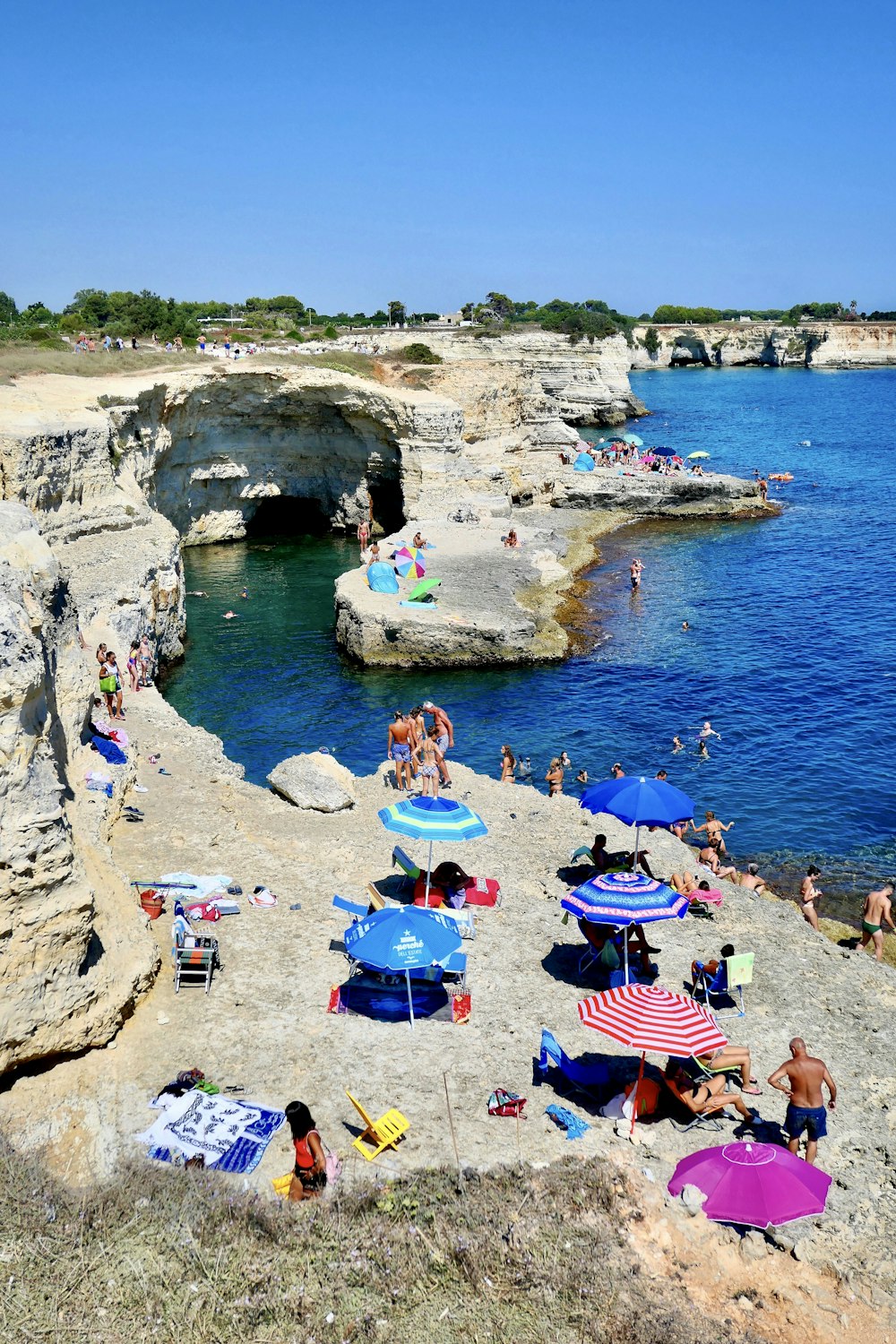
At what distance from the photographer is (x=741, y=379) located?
154875mm

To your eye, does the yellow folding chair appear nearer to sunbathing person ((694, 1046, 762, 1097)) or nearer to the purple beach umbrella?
the purple beach umbrella

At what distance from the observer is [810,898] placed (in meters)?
18.4

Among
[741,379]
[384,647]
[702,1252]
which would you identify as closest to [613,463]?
[384,647]

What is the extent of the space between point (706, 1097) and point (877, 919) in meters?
7.86

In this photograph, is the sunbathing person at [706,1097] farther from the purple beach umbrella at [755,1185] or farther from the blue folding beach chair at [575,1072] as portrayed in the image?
the purple beach umbrella at [755,1185]

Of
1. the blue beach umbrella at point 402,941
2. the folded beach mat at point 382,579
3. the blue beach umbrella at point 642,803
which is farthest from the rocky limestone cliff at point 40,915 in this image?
the folded beach mat at point 382,579

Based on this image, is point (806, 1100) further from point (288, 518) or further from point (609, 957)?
point (288, 518)

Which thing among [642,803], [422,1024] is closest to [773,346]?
[642,803]

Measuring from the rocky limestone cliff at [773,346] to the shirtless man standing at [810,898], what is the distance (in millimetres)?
170235

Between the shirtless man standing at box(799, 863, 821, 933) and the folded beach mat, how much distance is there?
1909 cm

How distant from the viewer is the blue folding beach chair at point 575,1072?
1129cm

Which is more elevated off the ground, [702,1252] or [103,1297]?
[103,1297]

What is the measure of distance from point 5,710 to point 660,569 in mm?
37999

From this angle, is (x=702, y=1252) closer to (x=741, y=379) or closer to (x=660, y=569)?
(x=660, y=569)
